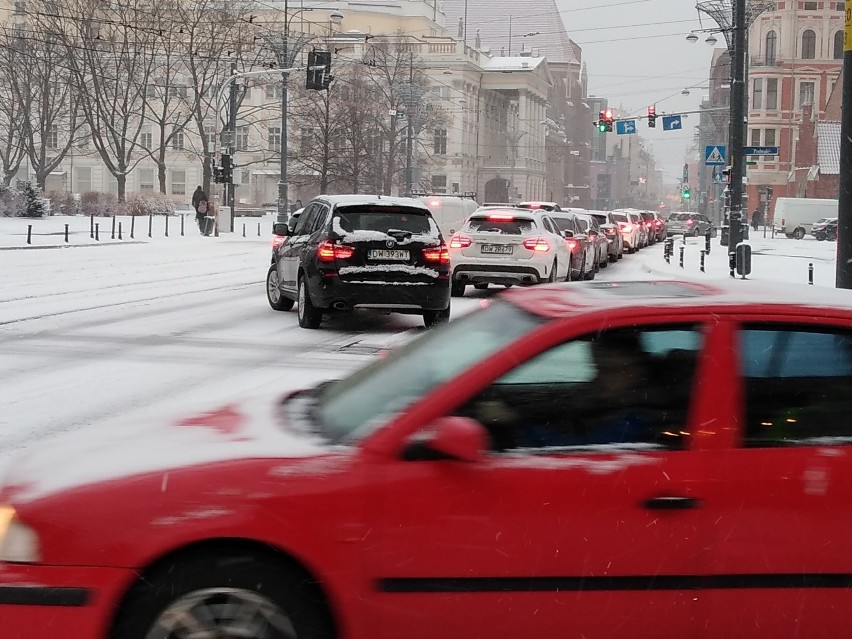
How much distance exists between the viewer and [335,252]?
15.7 metres

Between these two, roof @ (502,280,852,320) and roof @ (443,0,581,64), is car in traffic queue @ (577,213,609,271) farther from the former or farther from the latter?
roof @ (443,0,581,64)

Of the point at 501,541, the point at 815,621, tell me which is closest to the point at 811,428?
the point at 815,621

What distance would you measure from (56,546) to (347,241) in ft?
39.2

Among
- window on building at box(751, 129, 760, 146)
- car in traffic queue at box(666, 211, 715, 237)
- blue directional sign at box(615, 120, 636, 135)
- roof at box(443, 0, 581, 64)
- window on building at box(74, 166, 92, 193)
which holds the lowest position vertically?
car in traffic queue at box(666, 211, 715, 237)

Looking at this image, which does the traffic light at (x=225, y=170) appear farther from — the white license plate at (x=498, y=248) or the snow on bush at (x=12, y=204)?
the white license plate at (x=498, y=248)

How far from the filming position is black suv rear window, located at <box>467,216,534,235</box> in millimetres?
22734

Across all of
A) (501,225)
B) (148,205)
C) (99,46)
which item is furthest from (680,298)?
(99,46)

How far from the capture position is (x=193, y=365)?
1239 centimetres

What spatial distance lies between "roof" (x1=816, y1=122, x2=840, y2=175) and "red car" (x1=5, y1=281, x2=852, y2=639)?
85.8 m

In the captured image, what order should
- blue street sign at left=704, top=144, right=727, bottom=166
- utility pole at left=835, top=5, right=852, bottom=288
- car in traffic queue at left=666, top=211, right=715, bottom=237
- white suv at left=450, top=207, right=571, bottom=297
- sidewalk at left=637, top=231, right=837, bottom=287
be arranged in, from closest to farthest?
utility pole at left=835, top=5, right=852, bottom=288
white suv at left=450, top=207, right=571, bottom=297
sidewalk at left=637, top=231, right=837, bottom=287
blue street sign at left=704, top=144, right=727, bottom=166
car in traffic queue at left=666, top=211, right=715, bottom=237

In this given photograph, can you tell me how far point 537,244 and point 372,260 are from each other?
738cm

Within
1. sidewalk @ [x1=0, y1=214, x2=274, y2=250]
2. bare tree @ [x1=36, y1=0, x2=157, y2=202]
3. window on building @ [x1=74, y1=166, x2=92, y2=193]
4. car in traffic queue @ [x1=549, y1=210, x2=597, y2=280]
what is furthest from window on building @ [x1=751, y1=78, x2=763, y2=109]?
car in traffic queue @ [x1=549, y1=210, x2=597, y2=280]

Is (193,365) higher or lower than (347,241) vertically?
lower

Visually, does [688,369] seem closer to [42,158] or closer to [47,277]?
[47,277]
